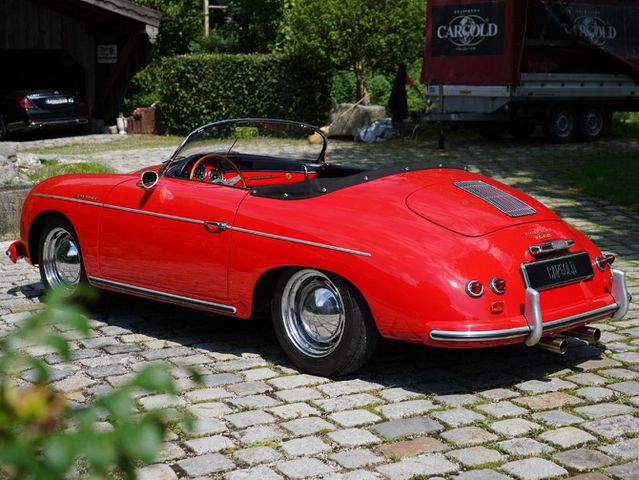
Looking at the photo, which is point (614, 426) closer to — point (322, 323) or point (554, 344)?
point (554, 344)

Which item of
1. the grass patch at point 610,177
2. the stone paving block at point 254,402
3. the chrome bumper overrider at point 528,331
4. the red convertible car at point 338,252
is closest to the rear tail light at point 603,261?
the red convertible car at point 338,252

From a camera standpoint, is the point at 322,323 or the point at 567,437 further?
the point at 322,323

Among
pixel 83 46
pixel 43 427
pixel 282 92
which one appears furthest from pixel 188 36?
pixel 43 427

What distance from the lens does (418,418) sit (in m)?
4.87

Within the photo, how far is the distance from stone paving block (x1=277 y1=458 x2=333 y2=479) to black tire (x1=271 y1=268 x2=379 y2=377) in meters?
1.05

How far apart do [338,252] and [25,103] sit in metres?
18.1

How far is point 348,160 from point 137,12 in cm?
860

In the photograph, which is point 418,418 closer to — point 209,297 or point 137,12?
point 209,297

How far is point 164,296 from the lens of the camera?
624 centimetres

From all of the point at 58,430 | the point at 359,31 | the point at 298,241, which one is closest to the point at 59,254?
the point at 298,241

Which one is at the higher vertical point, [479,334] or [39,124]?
[39,124]

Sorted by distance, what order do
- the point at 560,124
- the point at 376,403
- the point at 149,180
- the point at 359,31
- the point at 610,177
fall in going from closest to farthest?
the point at 376,403, the point at 149,180, the point at 610,177, the point at 560,124, the point at 359,31

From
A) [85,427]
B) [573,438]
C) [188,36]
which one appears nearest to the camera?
[85,427]

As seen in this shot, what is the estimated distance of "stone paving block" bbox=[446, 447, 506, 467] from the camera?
4.31 meters
